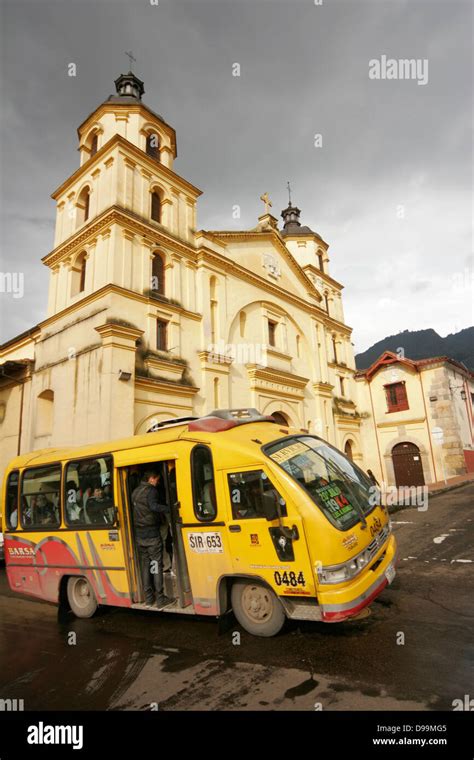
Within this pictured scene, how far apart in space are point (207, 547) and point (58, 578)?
329 cm

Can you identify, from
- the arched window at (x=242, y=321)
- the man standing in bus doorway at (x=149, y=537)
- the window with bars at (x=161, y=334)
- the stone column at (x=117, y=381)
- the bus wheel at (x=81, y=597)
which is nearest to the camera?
the man standing in bus doorway at (x=149, y=537)

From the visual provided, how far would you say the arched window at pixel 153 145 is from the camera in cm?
1781

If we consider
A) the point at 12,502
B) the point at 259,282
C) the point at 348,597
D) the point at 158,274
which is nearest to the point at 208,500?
the point at 348,597

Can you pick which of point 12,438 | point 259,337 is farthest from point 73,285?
point 259,337

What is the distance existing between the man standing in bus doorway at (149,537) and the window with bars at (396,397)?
23435 mm

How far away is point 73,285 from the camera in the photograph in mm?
16297

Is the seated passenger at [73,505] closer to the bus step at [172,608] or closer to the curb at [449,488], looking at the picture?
the bus step at [172,608]

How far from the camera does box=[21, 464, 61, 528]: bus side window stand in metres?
7.07

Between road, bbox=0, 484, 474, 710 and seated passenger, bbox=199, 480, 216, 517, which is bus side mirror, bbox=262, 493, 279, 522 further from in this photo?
road, bbox=0, 484, 474, 710

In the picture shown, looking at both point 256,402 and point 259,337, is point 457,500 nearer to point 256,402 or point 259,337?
point 256,402

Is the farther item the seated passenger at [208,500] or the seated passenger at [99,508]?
the seated passenger at [99,508]
